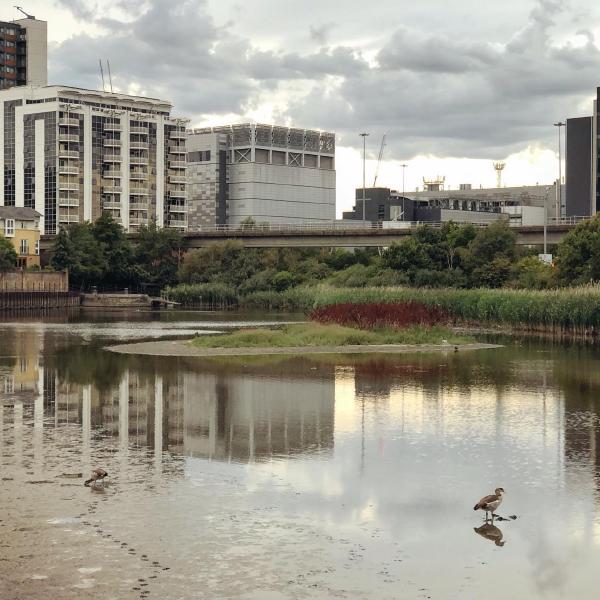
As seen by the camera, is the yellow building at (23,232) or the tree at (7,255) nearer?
the tree at (7,255)

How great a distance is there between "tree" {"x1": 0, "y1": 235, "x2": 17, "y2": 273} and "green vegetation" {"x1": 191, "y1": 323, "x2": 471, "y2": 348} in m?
88.2

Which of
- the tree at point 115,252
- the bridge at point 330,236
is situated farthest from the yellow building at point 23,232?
the bridge at point 330,236

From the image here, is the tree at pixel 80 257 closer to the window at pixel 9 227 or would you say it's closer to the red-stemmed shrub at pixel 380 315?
the window at pixel 9 227

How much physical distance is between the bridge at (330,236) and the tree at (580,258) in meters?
24.2

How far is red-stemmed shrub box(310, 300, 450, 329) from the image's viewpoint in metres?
78.8

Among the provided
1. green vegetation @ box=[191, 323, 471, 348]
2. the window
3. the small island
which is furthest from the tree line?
green vegetation @ box=[191, 323, 471, 348]

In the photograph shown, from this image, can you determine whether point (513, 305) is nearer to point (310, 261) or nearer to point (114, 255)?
point (310, 261)

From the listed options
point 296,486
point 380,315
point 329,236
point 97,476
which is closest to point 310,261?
point 329,236

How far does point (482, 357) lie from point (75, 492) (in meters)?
41.7

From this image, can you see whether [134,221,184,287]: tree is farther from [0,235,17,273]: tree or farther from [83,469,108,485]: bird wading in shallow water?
[83,469,108,485]: bird wading in shallow water

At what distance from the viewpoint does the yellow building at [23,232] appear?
174 meters

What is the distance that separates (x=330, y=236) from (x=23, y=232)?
52019mm

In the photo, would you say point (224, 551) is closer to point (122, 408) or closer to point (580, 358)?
point (122, 408)

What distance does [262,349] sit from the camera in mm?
68125
